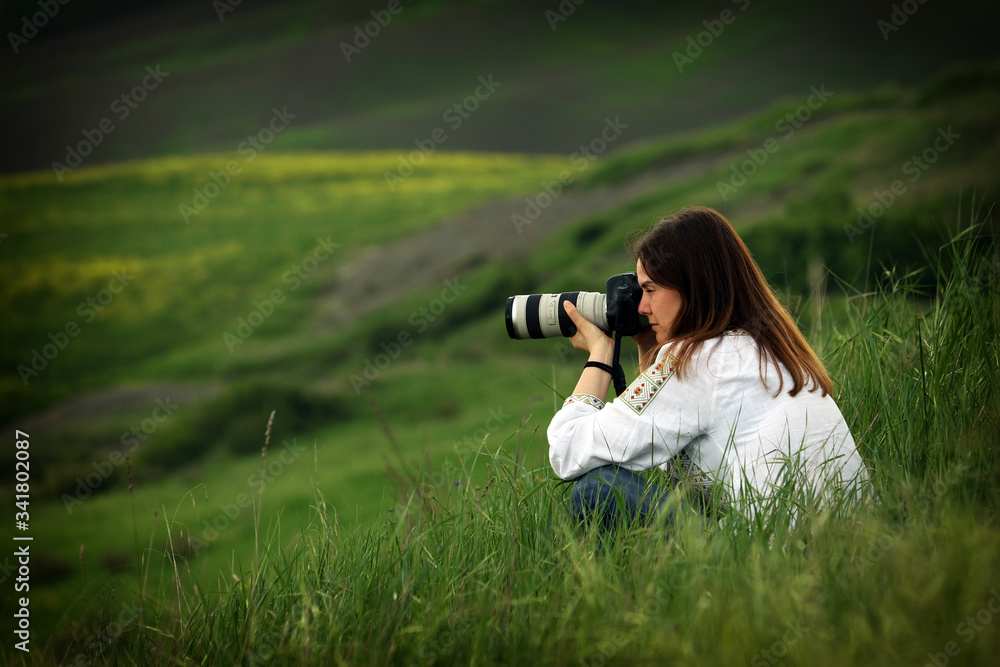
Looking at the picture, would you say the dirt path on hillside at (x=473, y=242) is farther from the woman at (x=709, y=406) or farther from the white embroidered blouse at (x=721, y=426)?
the white embroidered blouse at (x=721, y=426)

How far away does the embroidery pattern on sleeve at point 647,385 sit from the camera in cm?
284

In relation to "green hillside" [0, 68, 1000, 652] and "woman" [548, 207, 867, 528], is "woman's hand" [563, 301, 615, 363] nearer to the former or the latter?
"woman" [548, 207, 867, 528]

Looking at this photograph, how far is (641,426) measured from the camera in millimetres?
2836

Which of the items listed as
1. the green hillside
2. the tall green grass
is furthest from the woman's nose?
the green hillside

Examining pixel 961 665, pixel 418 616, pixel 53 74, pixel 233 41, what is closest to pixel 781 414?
pixel 961 665

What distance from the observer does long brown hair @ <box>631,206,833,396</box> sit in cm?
288

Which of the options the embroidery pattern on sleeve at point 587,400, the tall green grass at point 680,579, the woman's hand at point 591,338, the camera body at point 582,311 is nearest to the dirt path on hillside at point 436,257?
the camera body at point 582,311

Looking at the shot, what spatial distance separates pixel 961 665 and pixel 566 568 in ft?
3.59

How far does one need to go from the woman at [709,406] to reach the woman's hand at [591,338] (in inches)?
10.5

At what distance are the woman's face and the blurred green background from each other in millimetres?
562

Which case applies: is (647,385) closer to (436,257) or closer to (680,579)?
(680,579)

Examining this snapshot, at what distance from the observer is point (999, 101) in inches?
850

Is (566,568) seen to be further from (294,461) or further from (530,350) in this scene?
(530,350)

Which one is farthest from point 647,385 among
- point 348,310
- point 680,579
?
point 348,310
